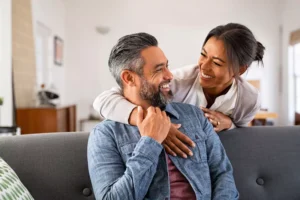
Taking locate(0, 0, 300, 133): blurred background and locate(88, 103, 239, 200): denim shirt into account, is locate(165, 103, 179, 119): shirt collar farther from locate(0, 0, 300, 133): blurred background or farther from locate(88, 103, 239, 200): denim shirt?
locate(0, 0, 300, 133): blurred background

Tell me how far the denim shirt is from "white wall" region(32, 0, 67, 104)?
11.9 feet

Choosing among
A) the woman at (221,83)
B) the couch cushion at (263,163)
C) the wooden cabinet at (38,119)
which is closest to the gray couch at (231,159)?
the couch cushion at (263,163)

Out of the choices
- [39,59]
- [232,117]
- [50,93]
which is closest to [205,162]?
[232,117]

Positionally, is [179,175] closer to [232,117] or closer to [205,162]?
[205,162]

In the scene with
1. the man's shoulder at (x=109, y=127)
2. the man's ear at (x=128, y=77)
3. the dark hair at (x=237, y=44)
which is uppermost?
the dark hair at (x=237, y=44)

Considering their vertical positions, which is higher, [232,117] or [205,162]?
[232,117]

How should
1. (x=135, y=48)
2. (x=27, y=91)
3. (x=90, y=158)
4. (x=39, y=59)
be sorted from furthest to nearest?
1. (x=39, y=59)
2. (x=27, y=91)
3. (x=135, y=48)
4. (x=90, y=158)

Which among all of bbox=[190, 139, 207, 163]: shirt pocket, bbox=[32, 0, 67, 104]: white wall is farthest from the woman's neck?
bbox=[32, 0, 67, 104]: white wall

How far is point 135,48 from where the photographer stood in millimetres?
1290

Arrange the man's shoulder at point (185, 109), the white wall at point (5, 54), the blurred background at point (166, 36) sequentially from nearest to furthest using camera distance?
the man's shoulder at point (185, 109), the white wall at point (5, 54), the blurred background at point (166, 36)

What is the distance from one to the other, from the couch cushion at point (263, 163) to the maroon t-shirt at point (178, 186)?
372 millimetres

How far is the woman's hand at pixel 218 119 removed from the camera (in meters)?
1.44

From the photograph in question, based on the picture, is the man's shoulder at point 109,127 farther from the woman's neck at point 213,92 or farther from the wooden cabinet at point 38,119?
the wooden cabinet at point 38,119

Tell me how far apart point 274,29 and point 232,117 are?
510 centimetres
